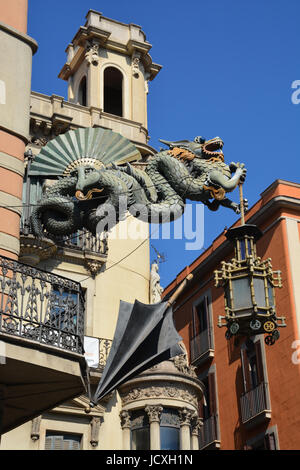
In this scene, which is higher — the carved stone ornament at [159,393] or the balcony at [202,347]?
the balcony at [202,347]

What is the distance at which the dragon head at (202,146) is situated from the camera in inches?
450

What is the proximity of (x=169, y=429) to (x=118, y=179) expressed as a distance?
40.4 ft

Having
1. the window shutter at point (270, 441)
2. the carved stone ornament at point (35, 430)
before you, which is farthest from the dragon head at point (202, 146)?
the window shutter at point (270, 441)

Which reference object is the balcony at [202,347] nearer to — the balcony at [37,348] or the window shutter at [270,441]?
the window shutter at [270,441]

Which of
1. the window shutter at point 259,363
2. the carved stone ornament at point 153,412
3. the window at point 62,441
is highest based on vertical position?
the window shutter at point 259,363

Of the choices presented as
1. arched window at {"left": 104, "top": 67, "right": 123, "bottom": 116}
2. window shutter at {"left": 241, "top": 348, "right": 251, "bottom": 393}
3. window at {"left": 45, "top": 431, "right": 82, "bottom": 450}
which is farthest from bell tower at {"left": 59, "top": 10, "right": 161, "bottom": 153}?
window at {"left": 45, "top": 431, "right": 82, "bottom": 450}

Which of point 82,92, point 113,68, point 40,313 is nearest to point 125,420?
point 40,313

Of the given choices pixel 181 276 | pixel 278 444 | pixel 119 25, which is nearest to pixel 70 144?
pixel 278 444

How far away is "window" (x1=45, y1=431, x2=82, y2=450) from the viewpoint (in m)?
20.3

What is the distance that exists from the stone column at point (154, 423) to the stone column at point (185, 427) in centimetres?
68

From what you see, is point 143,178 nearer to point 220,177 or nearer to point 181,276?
point 220,177

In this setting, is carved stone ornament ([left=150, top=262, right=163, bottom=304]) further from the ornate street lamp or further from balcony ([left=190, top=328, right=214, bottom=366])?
the ornate street lamp

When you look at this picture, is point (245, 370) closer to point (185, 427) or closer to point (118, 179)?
point (185, 427)

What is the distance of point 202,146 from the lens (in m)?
11.5
